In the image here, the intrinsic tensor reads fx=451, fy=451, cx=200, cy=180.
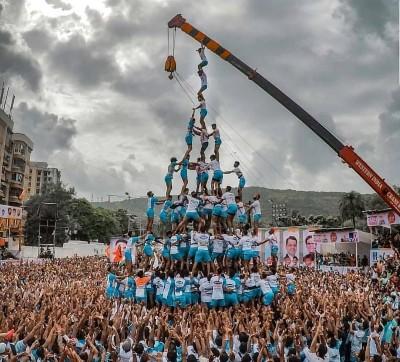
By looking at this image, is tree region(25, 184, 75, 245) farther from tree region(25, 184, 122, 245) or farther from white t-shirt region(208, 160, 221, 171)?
white t-shirt region(208, 160, 221, 171)

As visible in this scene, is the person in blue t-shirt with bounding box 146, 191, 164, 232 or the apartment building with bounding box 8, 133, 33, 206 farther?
the apartment building with bounding box 8, 133, 33, 206

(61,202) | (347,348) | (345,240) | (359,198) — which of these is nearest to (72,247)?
(61,202)

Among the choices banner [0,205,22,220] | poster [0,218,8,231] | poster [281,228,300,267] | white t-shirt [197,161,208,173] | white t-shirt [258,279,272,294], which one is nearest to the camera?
white t-shirt [258,279,272,294]

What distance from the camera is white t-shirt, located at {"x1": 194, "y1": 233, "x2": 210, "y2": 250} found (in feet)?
47.2

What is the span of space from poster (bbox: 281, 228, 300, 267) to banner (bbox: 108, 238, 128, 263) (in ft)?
35.8

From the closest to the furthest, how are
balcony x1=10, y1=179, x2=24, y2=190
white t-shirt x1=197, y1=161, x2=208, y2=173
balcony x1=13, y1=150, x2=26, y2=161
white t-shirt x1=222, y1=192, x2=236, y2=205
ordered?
white t-shirt x1=222, y1=192, x2=236, y2=205 < white t-shirt x1=197, y1=161, x2=208, y2=173 < balcony x1=10, y1=179, x2=24, y2=190 < balcony x1=13, y1=150, x2=26, y2=161

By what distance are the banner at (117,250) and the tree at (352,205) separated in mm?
51671

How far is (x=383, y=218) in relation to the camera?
30.2 m

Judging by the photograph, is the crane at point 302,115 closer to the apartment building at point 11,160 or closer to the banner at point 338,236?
the banner at point 338,236

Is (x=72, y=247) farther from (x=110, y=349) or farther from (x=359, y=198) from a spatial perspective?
(x=110, y=349)

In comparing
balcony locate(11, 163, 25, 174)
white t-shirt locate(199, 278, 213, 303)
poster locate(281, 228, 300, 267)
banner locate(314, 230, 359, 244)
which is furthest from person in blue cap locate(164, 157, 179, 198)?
balcony locate(11, 163, 25, 174)

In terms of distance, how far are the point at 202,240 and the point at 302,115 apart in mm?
7913

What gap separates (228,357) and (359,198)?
7116 centimetres

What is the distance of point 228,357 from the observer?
21.6 feet
